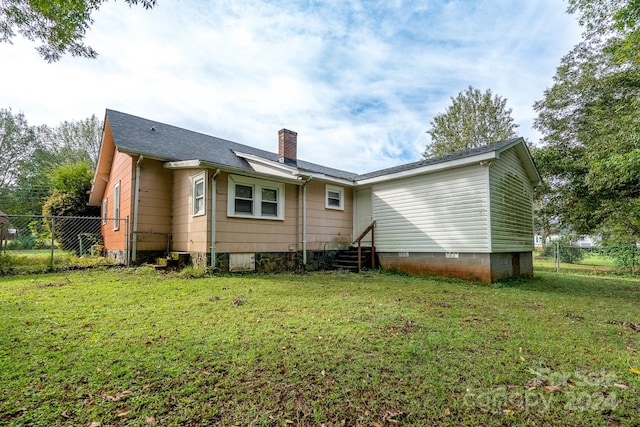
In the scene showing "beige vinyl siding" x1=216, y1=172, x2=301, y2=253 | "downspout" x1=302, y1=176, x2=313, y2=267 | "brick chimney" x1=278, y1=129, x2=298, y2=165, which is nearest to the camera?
"beige vinyl siding" x1=216, y1=172, x2=301, y2=253

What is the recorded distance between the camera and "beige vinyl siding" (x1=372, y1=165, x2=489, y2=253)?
7.83 metres

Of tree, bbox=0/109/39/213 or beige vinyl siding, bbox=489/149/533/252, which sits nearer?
beige vinyl siding, bbox=489/149/533/252

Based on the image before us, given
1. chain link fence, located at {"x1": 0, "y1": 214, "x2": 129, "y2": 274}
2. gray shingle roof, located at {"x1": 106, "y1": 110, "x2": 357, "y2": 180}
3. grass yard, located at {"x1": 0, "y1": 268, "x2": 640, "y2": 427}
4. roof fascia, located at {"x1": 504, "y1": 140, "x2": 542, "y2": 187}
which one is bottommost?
grass yard, located at {"x1": 0, "y1": 268, "x2": 640, "y2": 427}

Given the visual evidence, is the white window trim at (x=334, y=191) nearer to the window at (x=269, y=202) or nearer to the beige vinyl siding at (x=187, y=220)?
the window at (x=269, y=202)

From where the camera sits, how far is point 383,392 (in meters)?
2.12

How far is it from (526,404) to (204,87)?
469 inches

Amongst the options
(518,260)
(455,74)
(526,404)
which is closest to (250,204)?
(526,404)

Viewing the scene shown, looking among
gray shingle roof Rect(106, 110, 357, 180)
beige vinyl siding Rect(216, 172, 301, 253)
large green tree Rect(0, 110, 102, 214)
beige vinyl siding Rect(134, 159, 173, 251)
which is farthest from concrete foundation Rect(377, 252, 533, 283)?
large green tree Rect(0, 110, 102, 214)

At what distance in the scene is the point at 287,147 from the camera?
39.2 feet

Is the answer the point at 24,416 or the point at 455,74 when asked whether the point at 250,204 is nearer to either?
the point at 24,416

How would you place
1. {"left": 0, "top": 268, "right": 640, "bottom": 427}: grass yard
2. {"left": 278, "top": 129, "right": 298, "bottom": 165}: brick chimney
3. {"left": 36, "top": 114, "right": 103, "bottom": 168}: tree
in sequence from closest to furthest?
{"left": 0, "top": 268, "right": 640, "bottom": 427}: grass yard → {"left": 278, "top": 129, "right": 298, "bottom": 165}: brick chimney → {"left": 36, "top": 114, "right": 103, "bottom": 168}: tree

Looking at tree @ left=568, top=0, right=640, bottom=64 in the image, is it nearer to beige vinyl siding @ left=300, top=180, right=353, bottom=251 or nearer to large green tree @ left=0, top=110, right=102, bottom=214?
beige vinyl siding @ left=300, top=180, right=353, bottom=251

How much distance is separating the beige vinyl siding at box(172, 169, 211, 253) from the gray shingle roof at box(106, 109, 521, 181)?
0.72m

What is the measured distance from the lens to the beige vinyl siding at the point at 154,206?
8742 millimetres
